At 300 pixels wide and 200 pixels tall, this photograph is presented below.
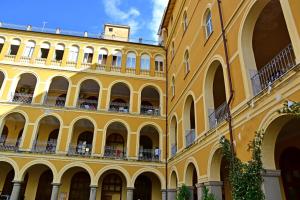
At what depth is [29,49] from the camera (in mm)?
21156

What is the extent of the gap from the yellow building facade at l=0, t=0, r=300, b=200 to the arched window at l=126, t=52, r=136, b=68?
0.10 metres

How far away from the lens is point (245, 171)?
7.14 meters

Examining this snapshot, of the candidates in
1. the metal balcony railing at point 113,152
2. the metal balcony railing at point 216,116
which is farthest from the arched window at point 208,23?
the metal balcony railing at point 113,152

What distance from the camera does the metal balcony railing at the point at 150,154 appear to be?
747 inches

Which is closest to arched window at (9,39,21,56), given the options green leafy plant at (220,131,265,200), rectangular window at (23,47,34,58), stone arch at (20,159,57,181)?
rectangular window at (23,47,34,58)

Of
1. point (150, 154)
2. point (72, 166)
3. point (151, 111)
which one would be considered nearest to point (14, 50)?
point (72, 166)

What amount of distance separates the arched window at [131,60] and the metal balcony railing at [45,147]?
29.9 feet

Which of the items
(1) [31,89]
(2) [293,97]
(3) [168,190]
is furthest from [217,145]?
(1) [31,89]

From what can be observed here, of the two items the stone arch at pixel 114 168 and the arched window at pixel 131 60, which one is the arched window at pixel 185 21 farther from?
the stone arch at pixel 114 168

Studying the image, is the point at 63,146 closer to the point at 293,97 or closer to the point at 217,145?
the point at 217,145

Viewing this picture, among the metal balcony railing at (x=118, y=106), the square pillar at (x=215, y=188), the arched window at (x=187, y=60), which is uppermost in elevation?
the arched window at (x=187, y=60)

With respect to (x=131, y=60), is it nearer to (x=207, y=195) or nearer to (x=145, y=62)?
(x=145, y=62)

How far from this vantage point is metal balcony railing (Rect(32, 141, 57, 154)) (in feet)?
57.6

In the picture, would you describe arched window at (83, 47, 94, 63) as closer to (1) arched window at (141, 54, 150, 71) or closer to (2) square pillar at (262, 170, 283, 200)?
(1) arched window at (141, 54, 150, 71)
